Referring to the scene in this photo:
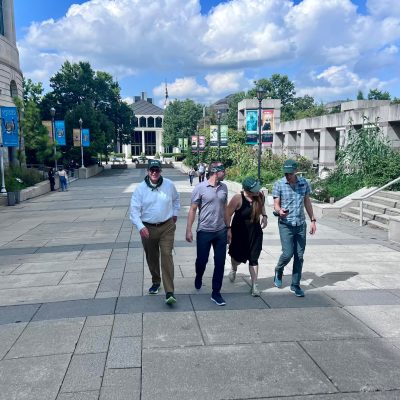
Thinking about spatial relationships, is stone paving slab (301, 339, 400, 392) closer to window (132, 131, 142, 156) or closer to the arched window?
the arched window


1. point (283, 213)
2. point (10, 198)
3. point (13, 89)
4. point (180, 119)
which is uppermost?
point (13, 89)

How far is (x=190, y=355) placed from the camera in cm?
400

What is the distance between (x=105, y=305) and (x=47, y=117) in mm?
55978

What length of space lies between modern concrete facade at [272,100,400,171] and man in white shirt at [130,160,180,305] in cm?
1459

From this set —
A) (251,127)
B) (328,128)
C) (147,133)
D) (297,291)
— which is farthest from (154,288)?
(147,133)

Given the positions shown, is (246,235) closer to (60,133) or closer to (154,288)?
(154,288)

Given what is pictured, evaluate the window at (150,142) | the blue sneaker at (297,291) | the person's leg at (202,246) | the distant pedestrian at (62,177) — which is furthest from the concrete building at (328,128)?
the window at (150,142)

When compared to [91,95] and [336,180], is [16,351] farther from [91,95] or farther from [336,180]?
[91,95]

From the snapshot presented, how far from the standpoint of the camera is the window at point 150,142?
351 feet

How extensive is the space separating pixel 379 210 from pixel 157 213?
892 cm

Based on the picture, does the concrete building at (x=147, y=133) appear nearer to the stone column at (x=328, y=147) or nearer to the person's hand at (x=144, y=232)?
the stone column at (x=328, y=147)

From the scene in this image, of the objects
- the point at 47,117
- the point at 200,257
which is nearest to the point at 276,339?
the point at 200,257

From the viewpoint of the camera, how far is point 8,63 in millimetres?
31828

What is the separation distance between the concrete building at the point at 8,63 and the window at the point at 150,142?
70.8 m
